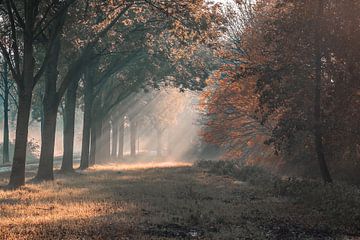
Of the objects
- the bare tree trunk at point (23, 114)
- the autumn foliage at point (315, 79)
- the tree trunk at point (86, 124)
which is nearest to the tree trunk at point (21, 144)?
the bare tree trunk at point (23, 114)

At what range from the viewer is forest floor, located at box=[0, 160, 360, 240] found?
30.2ft

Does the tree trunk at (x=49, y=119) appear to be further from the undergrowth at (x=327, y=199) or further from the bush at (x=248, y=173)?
the undergrowth at (x=327, y=199)

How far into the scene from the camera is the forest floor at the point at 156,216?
9195 millimetres

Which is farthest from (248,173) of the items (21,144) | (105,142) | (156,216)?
(105,142)

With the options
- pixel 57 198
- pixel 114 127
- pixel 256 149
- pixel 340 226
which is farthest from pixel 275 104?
pixel 114 127

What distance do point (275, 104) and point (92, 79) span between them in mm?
17980

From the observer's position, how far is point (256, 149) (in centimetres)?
3142

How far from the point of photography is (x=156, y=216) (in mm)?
11289

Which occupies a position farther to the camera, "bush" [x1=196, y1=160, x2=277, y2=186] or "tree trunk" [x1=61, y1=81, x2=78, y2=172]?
"tree trunk" [x1=61, y1=81, x2=78, y2=172]

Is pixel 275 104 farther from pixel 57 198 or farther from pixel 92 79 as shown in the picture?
pixel 92 79

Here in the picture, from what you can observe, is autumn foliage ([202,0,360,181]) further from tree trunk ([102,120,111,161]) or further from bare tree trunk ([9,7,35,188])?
tree trunk ([102,120,111,161])

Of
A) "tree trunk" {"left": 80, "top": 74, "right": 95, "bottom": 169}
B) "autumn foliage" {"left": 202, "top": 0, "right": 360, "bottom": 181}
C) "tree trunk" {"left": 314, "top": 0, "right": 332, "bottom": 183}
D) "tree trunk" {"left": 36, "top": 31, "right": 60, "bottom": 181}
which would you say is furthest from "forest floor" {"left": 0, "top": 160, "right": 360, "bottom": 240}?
"tree trunk" {"left": 80, "top": 74, "right": 95, "bottom": 169}

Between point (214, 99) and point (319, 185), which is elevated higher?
point (214, 99)

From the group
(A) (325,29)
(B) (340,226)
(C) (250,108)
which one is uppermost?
(A) (325,29)
